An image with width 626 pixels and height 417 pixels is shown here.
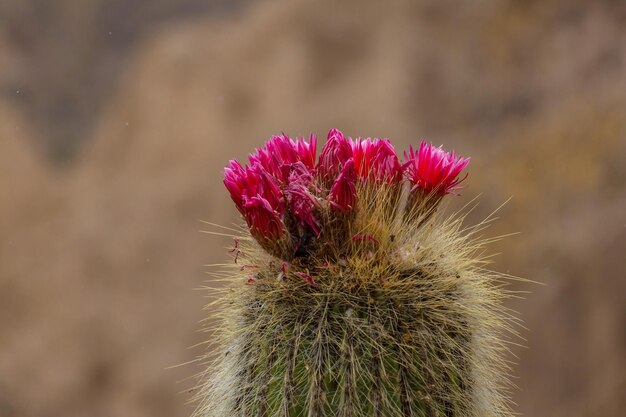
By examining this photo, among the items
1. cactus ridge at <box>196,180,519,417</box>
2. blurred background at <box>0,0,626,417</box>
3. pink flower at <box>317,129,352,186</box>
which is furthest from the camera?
blurred background at <box>0,0,626,417</box>

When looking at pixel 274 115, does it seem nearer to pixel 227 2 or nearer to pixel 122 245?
pixel 227 2

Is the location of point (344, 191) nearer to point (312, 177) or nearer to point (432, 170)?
point (312, 177)

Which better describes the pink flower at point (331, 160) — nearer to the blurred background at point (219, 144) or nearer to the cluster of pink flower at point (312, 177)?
the cluster of pink flower at point (312, 177)

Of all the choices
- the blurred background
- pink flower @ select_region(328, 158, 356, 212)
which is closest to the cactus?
pink flower @ select_region(328, 158, 356, 212)

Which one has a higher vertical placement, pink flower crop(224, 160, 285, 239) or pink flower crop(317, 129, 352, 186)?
pink flower crop(317, 129, 352, 186)

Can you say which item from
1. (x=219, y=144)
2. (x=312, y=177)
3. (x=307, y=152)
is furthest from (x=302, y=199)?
(x=219, y=144)

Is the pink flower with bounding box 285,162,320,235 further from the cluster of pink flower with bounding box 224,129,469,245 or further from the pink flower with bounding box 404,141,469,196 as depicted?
the pink flower with bounding box 404,141,469,196
